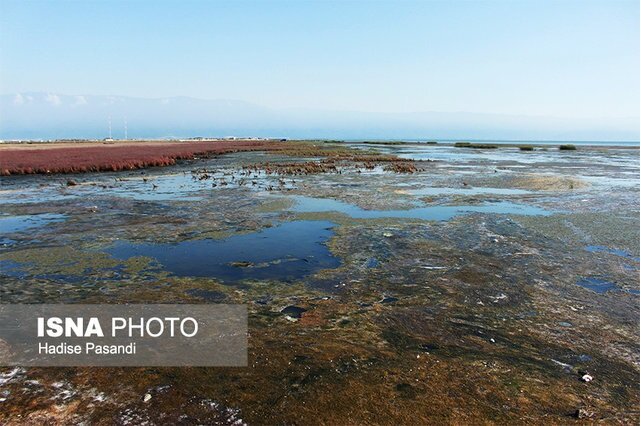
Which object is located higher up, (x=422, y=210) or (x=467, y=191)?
(x=467, y=191)

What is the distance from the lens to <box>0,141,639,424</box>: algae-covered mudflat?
Result: 5906mm

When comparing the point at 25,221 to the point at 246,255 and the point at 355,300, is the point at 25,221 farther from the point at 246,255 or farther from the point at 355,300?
the point at 355,300

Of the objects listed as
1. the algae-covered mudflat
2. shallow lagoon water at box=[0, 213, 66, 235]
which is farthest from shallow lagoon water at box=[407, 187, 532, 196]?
shallow lagoon water at box=[0, 213, 66, 235]

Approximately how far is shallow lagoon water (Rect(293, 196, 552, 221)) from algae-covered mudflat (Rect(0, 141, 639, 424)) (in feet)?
0.66

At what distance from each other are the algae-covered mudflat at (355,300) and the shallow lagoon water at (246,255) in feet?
0.34

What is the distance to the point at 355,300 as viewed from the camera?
988 cm

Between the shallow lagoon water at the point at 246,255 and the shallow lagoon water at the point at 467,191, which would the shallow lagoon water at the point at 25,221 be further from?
the shallow lagoon water at the point at 467,191

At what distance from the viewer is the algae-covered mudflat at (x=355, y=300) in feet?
19.4

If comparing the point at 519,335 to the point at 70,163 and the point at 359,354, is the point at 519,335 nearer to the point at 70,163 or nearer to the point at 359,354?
the point at 359,354

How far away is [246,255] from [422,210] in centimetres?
1164

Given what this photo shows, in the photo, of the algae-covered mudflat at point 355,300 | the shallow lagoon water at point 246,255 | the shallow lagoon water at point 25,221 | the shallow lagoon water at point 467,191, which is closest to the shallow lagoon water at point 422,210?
the algae-covered mudflat at point 355,300

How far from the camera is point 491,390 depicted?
20.7 ft

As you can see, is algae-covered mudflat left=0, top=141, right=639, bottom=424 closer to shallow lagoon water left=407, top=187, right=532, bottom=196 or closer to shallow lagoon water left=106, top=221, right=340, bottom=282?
shallow lagoon water left=106, top=221, right=340, bottom=282

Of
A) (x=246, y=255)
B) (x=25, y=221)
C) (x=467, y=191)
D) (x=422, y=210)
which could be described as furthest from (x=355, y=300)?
(x=467, y=191)
